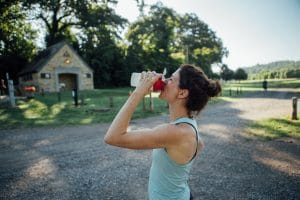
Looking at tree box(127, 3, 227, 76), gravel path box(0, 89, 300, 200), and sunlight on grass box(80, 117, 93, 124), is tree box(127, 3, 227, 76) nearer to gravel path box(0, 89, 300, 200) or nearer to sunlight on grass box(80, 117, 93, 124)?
sunlight on grass box(80, 117, 93, 124)

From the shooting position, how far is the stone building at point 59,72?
123ft

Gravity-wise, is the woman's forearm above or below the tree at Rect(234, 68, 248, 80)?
below

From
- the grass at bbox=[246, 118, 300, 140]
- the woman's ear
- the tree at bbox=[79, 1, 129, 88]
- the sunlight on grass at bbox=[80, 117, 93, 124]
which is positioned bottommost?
the grass at bbox=[246, 118, 300, 140]

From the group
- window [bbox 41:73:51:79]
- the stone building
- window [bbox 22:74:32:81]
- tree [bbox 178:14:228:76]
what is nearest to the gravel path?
window [bbox 41:73:51:79]

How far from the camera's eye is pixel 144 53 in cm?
4700

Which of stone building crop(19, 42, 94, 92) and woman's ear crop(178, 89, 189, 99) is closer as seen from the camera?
woman's ear crop(178, 89, 189, 99)

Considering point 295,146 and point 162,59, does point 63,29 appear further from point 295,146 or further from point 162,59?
point 295,146

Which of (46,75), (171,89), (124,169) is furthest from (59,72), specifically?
(171,89)

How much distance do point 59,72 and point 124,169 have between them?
34.9 metres

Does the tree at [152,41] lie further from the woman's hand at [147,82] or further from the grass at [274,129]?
the woman's hand at [147,82]

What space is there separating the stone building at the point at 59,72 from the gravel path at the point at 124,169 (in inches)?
1153

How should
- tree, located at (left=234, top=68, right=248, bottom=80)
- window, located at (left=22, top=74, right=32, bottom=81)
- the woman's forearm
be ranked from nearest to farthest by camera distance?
the woman's forearm, window, located at (left=22, top=74, right=32, bottom=81), tree, located at (left=234, top=68, right=248, bottom=80)

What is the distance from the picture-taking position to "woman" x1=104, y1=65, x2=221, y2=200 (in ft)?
6.72

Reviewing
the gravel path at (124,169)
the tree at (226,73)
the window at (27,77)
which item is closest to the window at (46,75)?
the window at (27,77)
